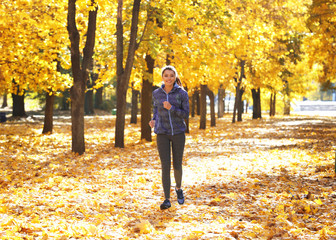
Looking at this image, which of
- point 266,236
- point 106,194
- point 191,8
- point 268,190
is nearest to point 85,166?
point 106,194

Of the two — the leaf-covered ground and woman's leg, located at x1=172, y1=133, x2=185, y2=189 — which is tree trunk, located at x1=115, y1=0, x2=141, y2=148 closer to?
the leaf-covered ground

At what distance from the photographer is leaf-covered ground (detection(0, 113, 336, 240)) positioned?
4996mm

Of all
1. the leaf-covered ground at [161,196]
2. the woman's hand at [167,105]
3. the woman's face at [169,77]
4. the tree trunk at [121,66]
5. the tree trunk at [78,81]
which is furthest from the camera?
the tree trunk at [121,66]

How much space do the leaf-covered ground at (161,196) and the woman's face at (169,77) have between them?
1943 mm

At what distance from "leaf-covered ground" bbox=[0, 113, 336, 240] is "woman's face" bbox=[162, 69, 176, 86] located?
6.37 ft

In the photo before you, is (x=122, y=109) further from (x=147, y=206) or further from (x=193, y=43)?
(x=147, y=206)

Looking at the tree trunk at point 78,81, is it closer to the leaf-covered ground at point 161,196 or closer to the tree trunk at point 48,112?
the leaf-covered ground at point 161,196

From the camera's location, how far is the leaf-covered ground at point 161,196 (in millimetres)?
4996

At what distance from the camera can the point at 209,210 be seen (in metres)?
6.22

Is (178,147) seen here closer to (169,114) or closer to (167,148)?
(167,148)

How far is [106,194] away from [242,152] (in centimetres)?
726

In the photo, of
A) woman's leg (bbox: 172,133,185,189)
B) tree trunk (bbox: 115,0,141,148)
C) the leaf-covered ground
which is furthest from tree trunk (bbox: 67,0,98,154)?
woman's leg (bbox: 172,133,185,189)

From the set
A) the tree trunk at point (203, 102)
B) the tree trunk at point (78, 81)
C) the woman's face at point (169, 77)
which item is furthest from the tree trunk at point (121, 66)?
the tree trunk at point (203, 102)

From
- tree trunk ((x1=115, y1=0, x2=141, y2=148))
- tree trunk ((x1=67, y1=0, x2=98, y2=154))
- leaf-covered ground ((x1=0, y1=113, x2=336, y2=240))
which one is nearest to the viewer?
leaf-covered ground ((x1=0, y1=113, x2=336, y2=240))
